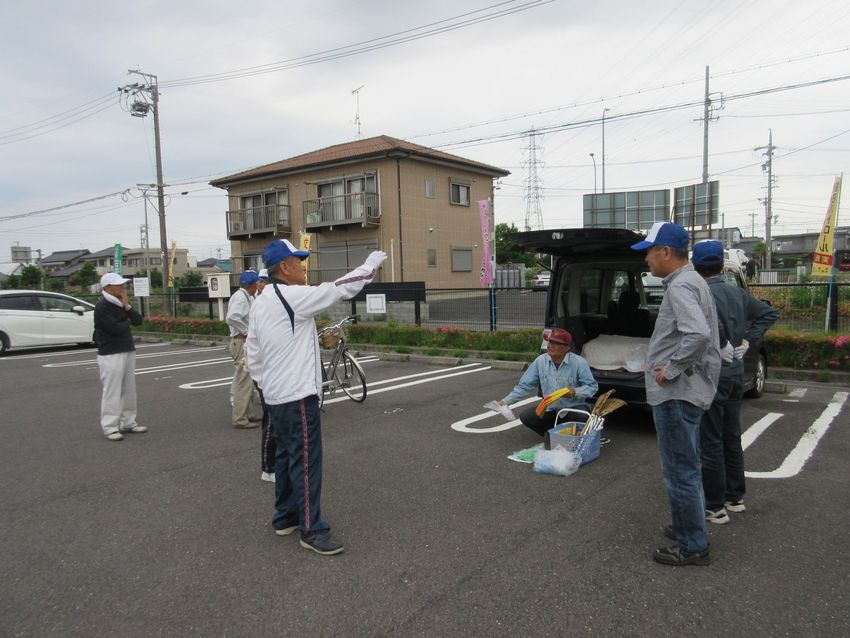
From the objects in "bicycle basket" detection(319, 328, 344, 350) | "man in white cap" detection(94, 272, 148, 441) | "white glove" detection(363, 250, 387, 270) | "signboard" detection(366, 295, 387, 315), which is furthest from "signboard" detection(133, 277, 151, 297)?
"white glove" detection(363, 250, 387, 270)

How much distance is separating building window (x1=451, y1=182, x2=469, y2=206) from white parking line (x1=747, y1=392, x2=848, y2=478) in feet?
71.6

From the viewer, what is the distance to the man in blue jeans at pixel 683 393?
2988 millimetres

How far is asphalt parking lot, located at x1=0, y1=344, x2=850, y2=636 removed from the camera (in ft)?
8.82

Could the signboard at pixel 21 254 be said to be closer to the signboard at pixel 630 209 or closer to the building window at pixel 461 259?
the building window at pixel 461 259

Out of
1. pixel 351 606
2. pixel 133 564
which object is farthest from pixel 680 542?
pixel 133 564

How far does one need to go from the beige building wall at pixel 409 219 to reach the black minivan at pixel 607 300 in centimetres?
1787

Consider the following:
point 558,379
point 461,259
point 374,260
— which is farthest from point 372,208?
point 374,260

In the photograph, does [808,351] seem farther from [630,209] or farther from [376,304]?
[630,209]

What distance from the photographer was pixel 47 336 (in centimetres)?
1507

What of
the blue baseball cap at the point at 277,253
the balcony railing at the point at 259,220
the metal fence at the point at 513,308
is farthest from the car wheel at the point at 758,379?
the balcony railing at the point at 259,220

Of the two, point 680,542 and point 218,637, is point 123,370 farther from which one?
point 680,542

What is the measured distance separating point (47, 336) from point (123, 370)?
11.1 m

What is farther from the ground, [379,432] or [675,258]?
[675,258]

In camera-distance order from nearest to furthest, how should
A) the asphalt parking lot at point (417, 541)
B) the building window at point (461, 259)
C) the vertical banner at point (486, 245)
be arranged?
the asphalt parking lot at point (417, 541) → the vertical banner at point (486, 245) → the building window at point (461, 259)
